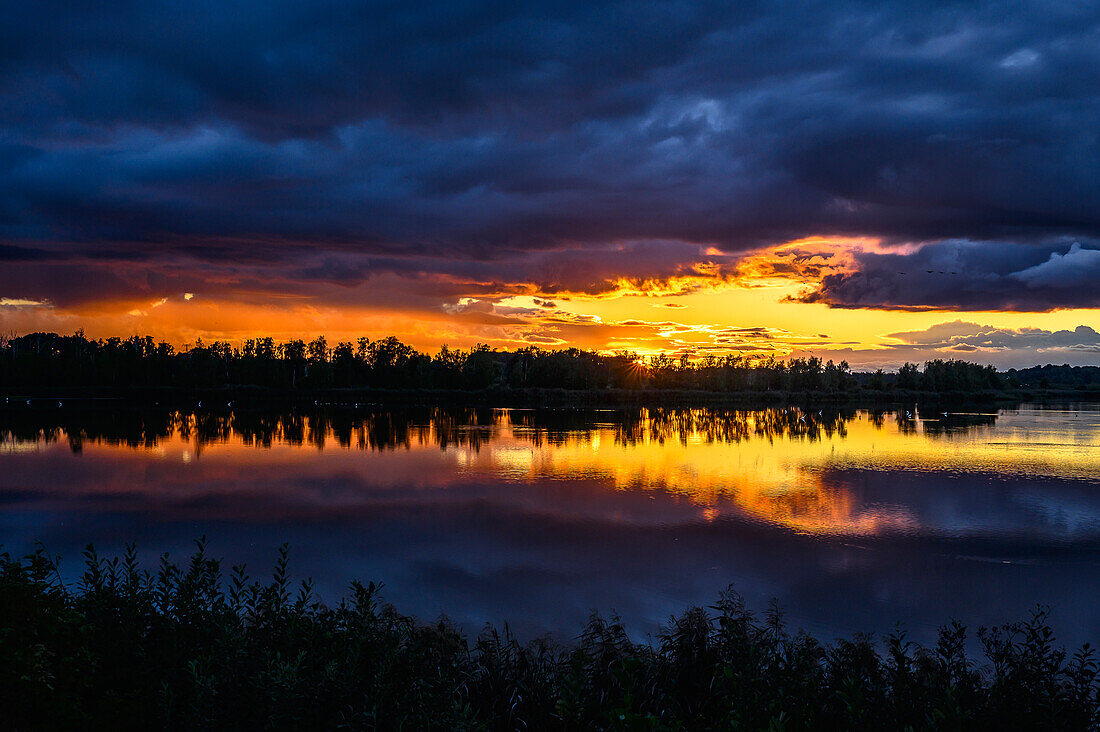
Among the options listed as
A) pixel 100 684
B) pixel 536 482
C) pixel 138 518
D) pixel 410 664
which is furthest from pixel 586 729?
pixel 536 482

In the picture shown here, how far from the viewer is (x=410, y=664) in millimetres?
11453

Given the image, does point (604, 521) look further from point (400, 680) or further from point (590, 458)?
point (590, 458)

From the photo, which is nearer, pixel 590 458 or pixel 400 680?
pixel 400 680

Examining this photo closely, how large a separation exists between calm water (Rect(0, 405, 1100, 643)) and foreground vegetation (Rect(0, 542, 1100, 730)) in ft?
17.1

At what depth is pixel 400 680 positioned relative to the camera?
1098 centimetres

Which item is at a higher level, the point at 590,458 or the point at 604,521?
the point at 590,458

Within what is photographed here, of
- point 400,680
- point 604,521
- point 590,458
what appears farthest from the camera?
point 590,458

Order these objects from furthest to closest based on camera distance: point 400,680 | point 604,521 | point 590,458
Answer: point 590,458 → point 604,521 → point 400,680

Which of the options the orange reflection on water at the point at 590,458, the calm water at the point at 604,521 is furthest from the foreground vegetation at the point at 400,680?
the orange reflection on water at the point at 590,458

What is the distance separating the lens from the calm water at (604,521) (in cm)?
1970

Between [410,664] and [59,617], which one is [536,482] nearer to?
[410,664]

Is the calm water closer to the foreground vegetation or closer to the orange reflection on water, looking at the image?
the orange reflection on water

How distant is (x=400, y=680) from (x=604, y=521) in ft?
63.1

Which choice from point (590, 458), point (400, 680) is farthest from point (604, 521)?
point (590, 458)
